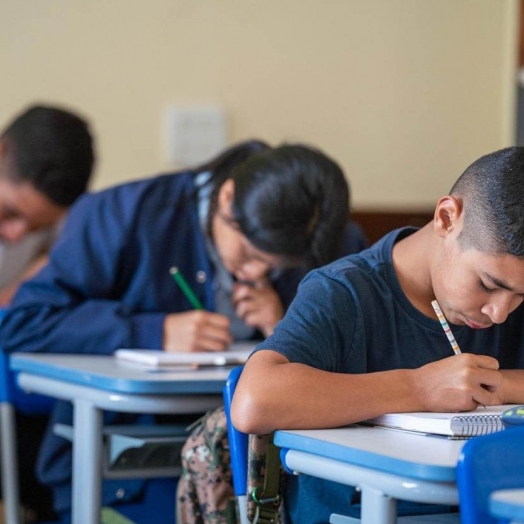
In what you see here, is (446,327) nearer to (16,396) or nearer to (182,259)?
(182,259)

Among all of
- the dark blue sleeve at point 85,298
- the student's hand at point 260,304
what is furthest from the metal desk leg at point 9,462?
the student's hand at point 260,304

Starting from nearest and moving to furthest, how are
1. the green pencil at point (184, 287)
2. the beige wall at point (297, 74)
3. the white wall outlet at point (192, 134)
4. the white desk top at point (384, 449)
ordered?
1. the white desk top at point (384, 449)
2. the green pencil at point (184, 287)
3. the beige wall at point (297, 74)
4. the white wall outlet at point (192, 134)

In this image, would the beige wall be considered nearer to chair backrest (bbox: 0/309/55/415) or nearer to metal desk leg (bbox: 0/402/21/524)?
chair backrest (bbox: 0/309/55/415)

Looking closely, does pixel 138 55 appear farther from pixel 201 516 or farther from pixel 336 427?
pixel 336 427

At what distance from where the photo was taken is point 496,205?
1376mm

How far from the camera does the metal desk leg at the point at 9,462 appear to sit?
2.29 metres

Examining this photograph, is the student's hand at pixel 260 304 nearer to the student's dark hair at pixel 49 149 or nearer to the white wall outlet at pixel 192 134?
the student's dark hair at pixel 49 149

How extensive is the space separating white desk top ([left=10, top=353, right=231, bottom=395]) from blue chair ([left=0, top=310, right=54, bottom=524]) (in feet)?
0.43

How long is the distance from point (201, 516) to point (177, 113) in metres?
2.16

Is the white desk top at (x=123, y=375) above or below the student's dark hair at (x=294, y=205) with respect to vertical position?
below

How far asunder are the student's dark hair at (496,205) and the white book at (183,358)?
2.46ft

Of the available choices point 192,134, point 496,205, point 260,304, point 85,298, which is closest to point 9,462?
point 85,298

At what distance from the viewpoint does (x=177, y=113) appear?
3.66 metres

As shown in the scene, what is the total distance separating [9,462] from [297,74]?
2060 millimetres
